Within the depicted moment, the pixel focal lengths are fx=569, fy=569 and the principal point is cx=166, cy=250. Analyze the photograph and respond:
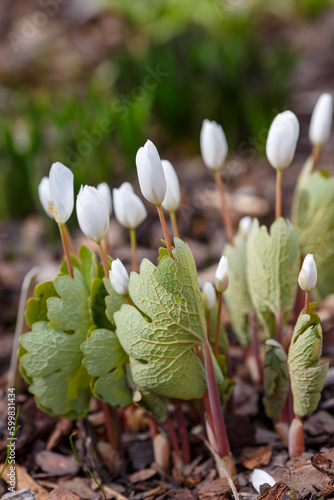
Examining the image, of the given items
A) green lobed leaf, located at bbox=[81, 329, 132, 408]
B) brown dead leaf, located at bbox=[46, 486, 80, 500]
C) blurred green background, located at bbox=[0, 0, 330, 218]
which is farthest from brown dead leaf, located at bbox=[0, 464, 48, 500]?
blurred green background, located at bbox=[0, 0, 330, 218]

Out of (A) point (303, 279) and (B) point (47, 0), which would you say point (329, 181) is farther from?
(B) point (47, 0)

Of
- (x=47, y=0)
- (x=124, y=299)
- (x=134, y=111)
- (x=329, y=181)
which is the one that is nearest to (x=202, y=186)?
(x=134, y=111)

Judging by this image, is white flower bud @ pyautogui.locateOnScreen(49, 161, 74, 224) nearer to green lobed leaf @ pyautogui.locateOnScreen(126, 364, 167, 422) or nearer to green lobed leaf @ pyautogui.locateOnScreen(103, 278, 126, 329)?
green lobed leaf @ pyautogui.locateOnScreen(103, 278, 126, 329)

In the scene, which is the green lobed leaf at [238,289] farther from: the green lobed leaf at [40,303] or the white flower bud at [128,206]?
the green lobed leaf at [40,303]

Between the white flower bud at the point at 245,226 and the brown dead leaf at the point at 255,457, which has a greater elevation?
the white flower bud at the point at 245,226

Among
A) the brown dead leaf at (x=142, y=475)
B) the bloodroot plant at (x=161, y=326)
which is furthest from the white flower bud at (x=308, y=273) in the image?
the brown dead leaf at (x=142, y=475)

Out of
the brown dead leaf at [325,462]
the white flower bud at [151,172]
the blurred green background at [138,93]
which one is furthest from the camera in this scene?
the blurred green background at [138,93]
